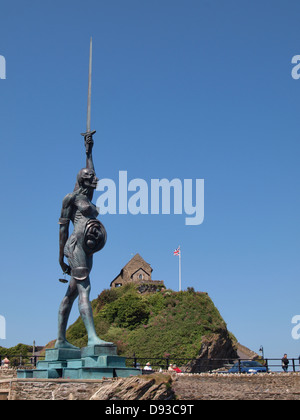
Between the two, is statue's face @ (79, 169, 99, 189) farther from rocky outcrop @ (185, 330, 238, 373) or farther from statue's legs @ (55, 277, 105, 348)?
rocky outcrop @ (185, 330, 238, 373)

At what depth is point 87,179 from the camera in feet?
38.6

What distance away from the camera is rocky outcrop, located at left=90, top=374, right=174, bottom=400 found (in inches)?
384

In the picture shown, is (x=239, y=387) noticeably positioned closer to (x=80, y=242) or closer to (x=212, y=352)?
(x=80, y=242)

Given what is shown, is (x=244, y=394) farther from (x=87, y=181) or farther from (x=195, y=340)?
(x=195, y=340)

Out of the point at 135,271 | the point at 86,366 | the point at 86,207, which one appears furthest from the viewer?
the point at 135,271

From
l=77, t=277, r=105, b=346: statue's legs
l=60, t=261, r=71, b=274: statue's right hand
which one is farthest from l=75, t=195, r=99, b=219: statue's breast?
l=77, t=277, r=105, b=346: statue's legs

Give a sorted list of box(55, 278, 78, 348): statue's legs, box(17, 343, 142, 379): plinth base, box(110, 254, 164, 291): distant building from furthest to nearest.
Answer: box(110, 254, 164, 291): distant building
box(55, 278, 78, 348): statue's legs
box(17, 343, 142, 379): plinth base

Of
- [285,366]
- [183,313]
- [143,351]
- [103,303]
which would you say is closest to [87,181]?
[285,366]

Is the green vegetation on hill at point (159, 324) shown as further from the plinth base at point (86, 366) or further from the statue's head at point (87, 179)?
the statue's head at point (87, 179)

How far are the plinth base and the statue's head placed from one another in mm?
3525

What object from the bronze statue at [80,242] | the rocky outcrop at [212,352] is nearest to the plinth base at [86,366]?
the bronze statue at [80,242]

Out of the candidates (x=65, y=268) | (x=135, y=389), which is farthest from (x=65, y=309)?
(x=135, y=389)

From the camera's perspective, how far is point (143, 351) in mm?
35688

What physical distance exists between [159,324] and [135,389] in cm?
2866
